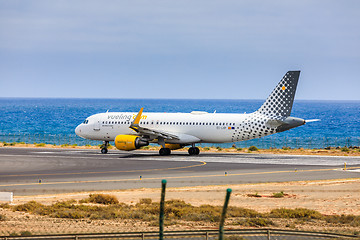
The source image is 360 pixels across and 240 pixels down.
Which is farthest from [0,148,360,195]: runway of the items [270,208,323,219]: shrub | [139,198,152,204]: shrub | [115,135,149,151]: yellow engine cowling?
[270,208,323,219]: shrub

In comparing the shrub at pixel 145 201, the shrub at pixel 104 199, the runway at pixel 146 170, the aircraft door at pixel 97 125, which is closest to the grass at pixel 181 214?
the shrub at pixel 145 201

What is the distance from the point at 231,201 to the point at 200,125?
26286 mm

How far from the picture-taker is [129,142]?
2181 inches

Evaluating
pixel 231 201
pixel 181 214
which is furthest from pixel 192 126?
pixel 181 214

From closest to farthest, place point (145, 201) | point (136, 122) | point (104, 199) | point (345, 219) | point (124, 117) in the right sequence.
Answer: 1. point (345, 219)
2. point (145, 201)
3. point (104, 199)
4. point (136, 122)
5. point (124, 117)

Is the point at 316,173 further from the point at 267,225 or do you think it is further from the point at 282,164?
the point at 267,225

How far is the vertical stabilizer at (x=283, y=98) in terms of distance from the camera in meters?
53.8

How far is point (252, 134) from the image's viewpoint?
5453 cm

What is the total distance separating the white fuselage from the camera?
5462 centimetres

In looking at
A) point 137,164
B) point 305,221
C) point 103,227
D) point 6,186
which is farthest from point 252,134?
point 103,227

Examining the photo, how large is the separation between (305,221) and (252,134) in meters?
29.7

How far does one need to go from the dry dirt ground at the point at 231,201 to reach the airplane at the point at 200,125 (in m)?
16.1

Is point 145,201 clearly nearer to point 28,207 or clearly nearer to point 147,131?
point 28,207

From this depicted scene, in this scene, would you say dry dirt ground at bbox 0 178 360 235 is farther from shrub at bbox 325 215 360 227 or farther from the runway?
the runway
